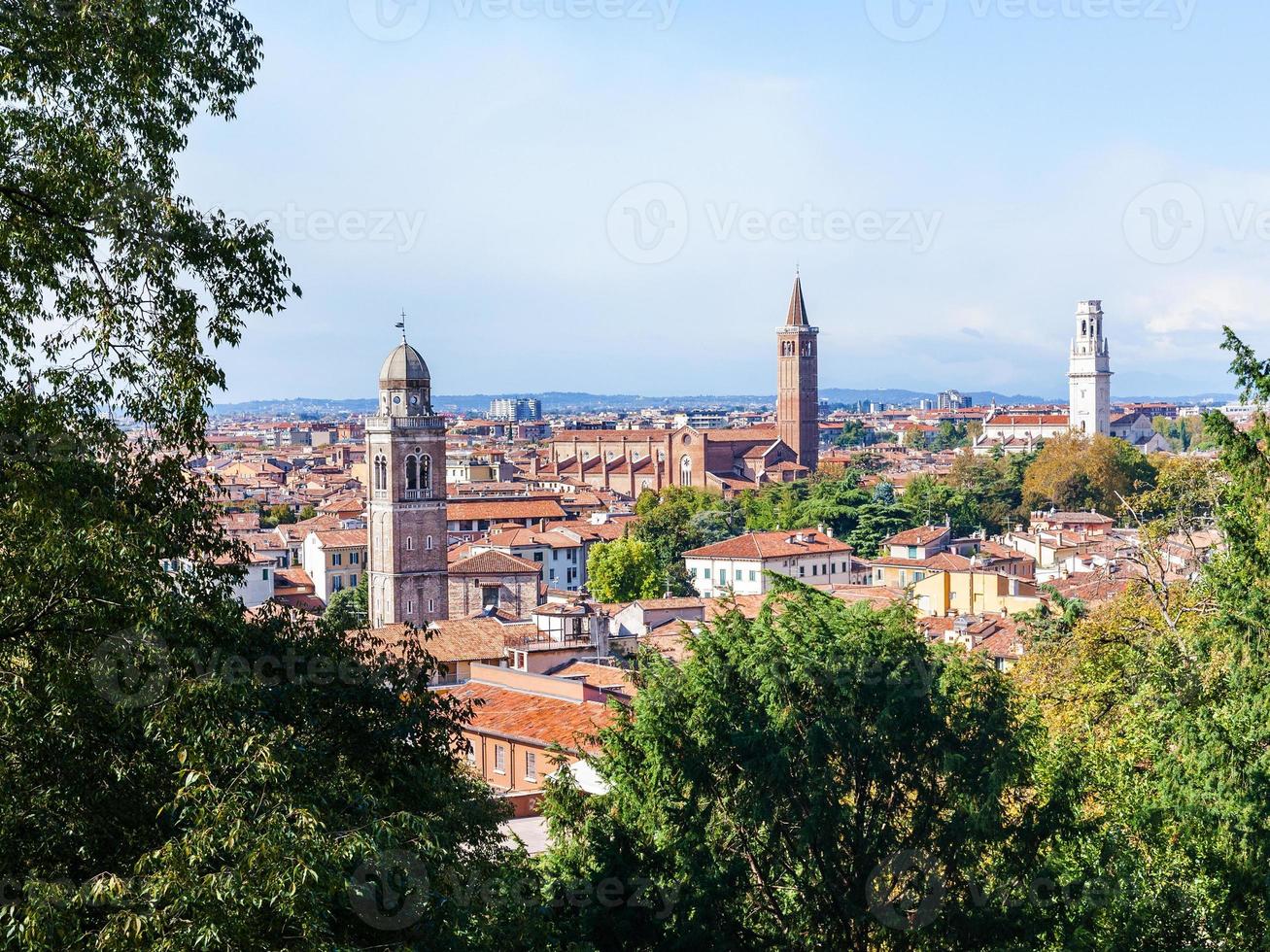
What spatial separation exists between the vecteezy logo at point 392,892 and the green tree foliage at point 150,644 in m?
0.02

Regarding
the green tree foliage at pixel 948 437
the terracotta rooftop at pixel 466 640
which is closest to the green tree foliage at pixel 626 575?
the terracotta rooftop at pixel 466 640

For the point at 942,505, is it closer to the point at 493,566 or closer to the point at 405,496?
the point at 493,566

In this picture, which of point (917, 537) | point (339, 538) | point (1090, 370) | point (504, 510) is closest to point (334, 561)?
point (339, 538)

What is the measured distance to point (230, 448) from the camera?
14238cm

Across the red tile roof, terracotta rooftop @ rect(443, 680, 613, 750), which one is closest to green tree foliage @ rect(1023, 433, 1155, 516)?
the red tile roof

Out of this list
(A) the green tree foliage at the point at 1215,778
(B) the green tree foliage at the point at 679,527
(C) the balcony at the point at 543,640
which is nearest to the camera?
(A) the green tree foliage at the point at 1215,778

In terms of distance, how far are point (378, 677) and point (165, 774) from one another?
1738 millimetres

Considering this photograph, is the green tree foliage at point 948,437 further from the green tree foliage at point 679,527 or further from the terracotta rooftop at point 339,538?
the terracotta rooftop at point 339,538

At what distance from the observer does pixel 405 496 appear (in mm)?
37312

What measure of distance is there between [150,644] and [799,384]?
86.8 m

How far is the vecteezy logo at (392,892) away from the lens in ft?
19.0

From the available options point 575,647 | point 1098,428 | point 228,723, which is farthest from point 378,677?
point 1098,428

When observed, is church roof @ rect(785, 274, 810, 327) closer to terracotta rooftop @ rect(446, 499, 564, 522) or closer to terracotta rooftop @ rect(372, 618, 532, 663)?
terracotta rooftop @ rect(446, 499, 564, 522)

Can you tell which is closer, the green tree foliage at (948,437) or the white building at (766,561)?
the white building at (766,561)
